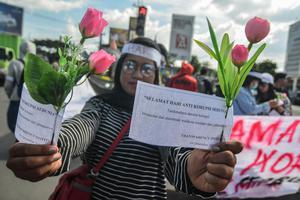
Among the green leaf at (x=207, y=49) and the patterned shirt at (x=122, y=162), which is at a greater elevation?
the green leaf at (x=207, y=49)

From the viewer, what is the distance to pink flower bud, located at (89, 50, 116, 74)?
139 cm

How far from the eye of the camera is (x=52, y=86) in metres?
1.33

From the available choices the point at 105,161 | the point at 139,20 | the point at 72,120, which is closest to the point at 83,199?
the point at 105,161

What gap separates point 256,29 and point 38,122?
2.59 feet

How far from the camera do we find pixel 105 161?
6.78 feet

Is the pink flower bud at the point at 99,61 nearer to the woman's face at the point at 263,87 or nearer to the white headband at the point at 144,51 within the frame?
the white headband at the point at 144,51

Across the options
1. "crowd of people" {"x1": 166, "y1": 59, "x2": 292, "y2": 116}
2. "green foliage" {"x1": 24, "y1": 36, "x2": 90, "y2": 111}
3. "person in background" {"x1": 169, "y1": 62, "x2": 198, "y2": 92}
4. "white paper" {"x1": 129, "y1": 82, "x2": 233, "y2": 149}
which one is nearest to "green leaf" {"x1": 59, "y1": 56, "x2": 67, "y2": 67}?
"green foliage" {"x1": 24, "y1": 36, "x2": 90, "y2": 111}

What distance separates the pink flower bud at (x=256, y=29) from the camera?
1.34 m

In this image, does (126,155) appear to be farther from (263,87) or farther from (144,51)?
(263,87)

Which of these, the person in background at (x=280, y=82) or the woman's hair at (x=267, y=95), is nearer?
the woman's hair at (x=267, y=95)

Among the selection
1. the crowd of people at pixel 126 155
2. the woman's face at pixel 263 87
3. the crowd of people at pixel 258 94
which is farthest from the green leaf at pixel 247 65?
the woman's face at pixel 263 87

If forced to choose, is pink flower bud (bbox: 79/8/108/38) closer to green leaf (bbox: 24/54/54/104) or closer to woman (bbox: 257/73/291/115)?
green leaf (bbox: 24/54/54/104)

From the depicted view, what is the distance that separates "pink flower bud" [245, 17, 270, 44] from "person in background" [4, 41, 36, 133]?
4.52 meters

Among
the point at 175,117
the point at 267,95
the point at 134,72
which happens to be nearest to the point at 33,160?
the point at 175,117
